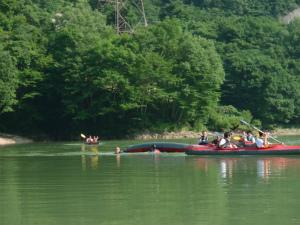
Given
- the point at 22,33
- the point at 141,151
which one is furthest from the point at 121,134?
the point at 141,151

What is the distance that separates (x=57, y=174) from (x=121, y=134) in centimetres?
3633

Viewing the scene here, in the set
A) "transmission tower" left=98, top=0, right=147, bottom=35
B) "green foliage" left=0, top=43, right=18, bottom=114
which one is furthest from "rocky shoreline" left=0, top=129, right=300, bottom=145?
"transmission tower" left=98, top=0, right=147, bottom=35

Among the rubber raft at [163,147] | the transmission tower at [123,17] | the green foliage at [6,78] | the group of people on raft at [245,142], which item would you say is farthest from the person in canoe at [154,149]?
the transmission tower at [123,17]

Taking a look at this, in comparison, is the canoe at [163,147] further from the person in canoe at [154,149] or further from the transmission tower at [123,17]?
the transmission tower at [123,17]

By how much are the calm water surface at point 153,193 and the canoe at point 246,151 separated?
5.89 feet

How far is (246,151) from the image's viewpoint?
1102 inches

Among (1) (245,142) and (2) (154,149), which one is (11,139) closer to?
(2) (154,149)

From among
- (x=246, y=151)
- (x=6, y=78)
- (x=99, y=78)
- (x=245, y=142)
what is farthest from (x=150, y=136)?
(x=246, y=151)

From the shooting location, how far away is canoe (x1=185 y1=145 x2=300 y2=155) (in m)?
27.4

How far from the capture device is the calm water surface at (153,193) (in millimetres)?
12609

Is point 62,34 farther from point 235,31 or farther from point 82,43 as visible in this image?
point 235,31

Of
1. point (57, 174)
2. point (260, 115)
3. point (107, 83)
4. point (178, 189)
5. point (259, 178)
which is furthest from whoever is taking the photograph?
point (260, 115)

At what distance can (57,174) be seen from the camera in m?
21.2

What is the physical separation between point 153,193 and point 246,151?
12.9 meters
